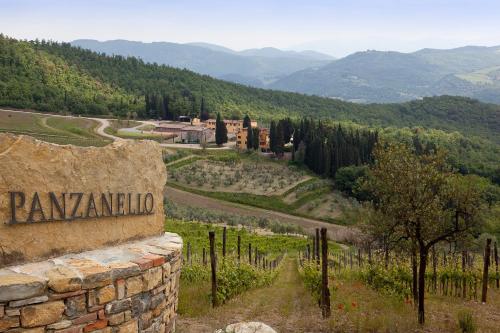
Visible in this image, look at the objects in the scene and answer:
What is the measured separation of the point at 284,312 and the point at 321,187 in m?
57.0

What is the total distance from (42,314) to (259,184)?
199ft

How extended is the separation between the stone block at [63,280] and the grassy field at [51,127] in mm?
53362

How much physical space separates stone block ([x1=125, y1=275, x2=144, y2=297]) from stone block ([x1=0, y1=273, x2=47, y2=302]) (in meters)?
1.37

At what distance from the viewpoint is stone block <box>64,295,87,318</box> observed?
6.73 m

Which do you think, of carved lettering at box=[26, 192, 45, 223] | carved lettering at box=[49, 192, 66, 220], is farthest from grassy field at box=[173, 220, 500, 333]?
carved lettering at box=[26, 192, 45, 223]

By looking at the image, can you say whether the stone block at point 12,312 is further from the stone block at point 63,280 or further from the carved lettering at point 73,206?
the carved lettering at point 73,206

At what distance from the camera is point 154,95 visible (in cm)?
11831

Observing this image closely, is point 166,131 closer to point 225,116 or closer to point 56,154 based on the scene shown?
point 225,116

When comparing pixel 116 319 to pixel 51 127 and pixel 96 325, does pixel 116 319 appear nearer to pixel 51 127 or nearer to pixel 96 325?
pixel 96 325

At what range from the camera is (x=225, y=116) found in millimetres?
126188

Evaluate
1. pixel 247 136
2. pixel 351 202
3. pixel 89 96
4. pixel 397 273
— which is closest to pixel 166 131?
pixel 247 136

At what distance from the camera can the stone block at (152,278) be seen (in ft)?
25.8

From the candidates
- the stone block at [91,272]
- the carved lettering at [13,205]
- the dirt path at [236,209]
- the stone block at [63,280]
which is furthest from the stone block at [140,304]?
the dirt path at [236,209]

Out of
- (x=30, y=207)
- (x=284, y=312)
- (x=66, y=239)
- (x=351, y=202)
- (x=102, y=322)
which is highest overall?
(x=30, y=207)
